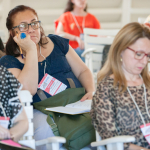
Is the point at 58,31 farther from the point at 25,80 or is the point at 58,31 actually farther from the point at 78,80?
the point at 25,80

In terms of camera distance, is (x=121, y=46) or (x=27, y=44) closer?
(x=121, y=46)

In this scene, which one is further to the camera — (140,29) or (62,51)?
(62,51)

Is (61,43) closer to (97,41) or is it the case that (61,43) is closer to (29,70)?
(29,70)

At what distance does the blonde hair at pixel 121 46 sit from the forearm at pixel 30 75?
48 cm

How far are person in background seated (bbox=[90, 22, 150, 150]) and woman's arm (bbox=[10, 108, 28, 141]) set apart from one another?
0.33 m

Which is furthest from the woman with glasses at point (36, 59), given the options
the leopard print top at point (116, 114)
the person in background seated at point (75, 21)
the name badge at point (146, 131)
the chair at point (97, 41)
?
the person in background seated at point (75, 21)

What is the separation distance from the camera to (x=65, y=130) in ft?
Result: 4.22

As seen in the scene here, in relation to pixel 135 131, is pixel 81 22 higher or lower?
higher

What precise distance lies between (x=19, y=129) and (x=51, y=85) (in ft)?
1.91

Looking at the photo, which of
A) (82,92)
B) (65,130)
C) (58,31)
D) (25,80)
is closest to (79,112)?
(65,130)

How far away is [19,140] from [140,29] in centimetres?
78

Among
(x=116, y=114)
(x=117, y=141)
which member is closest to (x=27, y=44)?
(x=116, y=114)

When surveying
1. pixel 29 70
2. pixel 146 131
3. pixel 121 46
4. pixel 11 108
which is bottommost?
pixel 146 131

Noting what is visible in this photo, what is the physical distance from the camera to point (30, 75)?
148 centimetres
